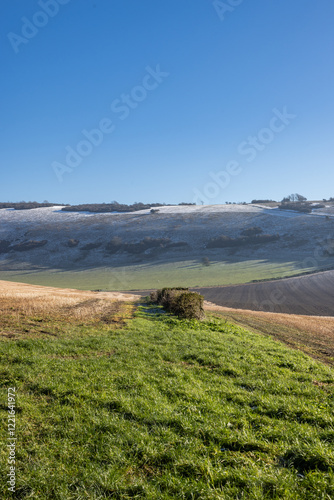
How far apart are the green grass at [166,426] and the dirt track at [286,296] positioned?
34.0 m

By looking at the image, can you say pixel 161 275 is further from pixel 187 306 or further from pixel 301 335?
pixel 301 335

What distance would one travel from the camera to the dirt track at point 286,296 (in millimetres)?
41244

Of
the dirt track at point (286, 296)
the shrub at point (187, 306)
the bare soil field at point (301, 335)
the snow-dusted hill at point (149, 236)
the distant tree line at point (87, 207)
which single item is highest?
the distant tree line at point (87, 207)

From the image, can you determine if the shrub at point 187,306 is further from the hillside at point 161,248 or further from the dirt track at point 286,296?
the hillside at point 161,248

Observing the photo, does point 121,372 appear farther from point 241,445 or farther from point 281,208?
point 281,208

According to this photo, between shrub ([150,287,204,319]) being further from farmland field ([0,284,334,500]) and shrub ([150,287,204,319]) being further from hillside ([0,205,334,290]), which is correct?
hillside ([0,205,334,290])

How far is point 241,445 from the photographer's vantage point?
201 inches

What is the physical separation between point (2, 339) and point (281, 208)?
153m

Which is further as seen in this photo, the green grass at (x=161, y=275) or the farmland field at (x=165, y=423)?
the green grass at (x=161, y=275)

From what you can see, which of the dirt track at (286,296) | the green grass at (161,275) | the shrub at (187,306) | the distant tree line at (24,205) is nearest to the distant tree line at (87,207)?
the distant tree line at (24,205)

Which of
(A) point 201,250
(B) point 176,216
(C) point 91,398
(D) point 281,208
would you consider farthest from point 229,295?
(D) point 281,208

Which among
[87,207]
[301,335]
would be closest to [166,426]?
[301,335]

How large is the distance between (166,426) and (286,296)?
47.6 metres

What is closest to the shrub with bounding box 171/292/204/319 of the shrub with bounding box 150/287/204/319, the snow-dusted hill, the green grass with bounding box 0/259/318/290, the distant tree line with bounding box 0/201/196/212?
the shrub with bounding box 150/287/204/319
